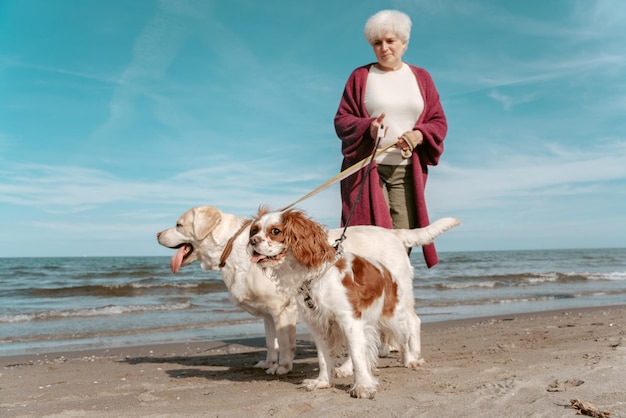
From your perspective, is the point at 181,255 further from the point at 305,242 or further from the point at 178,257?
the point at 305,242

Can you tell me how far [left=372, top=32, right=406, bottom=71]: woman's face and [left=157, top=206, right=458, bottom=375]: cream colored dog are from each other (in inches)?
64.7

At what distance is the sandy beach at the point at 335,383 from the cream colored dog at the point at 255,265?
1.18 feet

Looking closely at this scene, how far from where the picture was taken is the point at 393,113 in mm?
5469

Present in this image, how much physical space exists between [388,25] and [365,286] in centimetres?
262

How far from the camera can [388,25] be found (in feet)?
17.2

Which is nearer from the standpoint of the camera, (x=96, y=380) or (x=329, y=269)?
(x=329, y=269)

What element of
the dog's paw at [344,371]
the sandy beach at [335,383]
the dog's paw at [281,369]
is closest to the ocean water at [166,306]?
the sandy beach at [335,383]

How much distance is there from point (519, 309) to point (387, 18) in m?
9.36

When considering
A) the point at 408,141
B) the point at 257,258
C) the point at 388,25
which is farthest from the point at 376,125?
the point at 257,258

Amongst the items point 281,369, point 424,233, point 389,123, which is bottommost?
point 281,369

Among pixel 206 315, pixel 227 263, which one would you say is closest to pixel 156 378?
pixel 227 263

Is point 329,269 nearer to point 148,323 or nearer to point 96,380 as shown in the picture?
point 96,380

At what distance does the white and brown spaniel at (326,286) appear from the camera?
12.3 ft

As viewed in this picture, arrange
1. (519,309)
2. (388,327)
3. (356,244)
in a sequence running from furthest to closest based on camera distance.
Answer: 1. (519,309)
2. (356,244)
3. (388,327)
